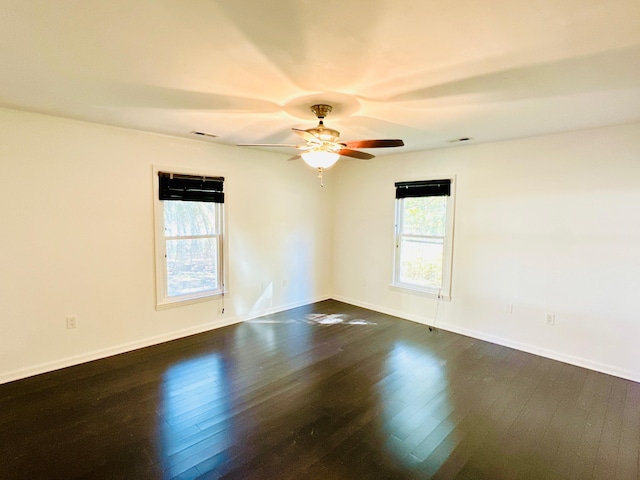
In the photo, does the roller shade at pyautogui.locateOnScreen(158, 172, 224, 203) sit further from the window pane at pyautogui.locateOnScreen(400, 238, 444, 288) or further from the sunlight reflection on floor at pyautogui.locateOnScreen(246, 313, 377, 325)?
the window pane at pyautogui.locateOnScreen(400, 238, 444, 288)

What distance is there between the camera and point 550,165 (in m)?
3.45

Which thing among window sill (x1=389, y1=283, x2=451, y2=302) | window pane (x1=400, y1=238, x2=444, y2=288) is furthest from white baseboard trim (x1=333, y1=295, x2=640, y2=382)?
window pane (x1=400, y1=238, x2=444, y2=288)

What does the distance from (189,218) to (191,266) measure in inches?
23.5

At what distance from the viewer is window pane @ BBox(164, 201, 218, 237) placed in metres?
3.83

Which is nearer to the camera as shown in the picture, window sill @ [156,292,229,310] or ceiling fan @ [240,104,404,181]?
ceiling fan @ [240,104,404,181]

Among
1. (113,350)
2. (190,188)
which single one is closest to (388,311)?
(190,188)

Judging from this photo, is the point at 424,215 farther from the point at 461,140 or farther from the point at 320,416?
the point at 320,416

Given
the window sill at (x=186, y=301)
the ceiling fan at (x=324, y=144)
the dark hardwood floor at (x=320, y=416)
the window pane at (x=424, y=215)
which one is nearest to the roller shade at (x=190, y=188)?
the window sill at (x=186, y=301)

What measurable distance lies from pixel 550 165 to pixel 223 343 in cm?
409

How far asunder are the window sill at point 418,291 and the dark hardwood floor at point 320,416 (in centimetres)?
79

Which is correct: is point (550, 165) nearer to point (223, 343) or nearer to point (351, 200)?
point (351, 200)

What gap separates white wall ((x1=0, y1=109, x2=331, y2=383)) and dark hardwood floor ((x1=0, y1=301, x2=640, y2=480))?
0.32m

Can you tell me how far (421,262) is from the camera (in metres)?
4.61

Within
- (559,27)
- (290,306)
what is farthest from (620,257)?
(290,306)
